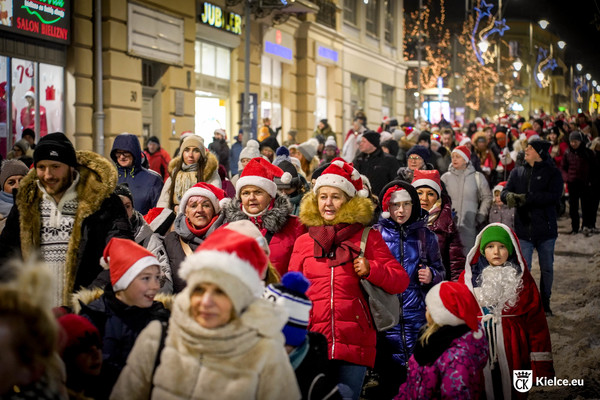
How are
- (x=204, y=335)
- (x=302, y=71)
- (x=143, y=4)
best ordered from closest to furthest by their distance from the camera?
(x=204, y=335)
(x=143, y=4)
(x=302, y=71)

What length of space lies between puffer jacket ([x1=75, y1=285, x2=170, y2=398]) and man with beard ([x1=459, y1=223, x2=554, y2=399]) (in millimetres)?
2385

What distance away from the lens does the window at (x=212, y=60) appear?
830 inches

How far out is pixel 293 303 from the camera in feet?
11.9

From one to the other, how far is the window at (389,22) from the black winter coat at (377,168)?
2940cm

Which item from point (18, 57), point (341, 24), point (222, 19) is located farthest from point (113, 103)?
point (341, 24)

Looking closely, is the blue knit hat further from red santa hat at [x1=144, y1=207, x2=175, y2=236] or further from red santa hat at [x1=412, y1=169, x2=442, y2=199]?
red santa hat at [x1=412, y1=169, x2=442, y2=199]

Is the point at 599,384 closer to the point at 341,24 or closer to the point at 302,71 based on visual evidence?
the point at 302,71

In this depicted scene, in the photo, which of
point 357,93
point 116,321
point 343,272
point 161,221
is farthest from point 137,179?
point 357,93

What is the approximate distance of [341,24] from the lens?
106ft

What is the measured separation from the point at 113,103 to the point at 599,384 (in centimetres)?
1231

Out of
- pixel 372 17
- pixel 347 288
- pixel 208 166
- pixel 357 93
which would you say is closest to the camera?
pixel 347 288

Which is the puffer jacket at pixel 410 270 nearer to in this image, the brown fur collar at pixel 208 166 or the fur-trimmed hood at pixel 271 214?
the fur-trimmed hood at pixel 271 214

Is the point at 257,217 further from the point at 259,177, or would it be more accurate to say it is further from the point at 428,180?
the point at 428,180

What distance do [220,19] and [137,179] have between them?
13.8 meters
